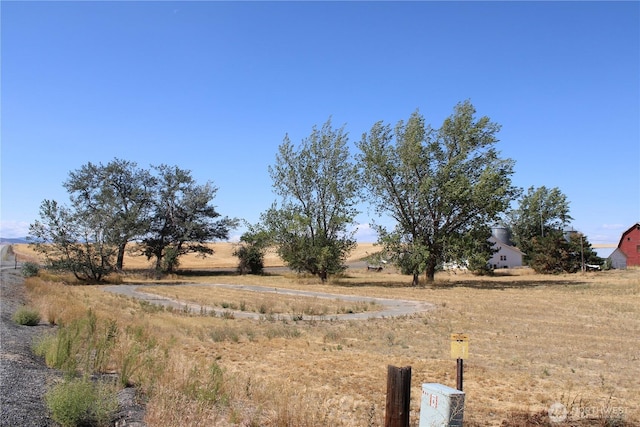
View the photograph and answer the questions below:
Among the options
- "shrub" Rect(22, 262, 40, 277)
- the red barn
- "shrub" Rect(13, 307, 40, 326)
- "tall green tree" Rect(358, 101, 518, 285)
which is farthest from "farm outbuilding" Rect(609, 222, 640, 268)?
"shrub" Rect(13, 307, 40, 326)

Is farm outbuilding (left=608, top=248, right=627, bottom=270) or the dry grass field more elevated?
farm outbuilding (left=608, top=248, right=627, bottom=270)

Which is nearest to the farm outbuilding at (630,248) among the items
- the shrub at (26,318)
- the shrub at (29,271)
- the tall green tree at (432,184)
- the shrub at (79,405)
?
the tall green tree at (432,184)

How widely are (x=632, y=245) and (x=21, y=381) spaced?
79.8m

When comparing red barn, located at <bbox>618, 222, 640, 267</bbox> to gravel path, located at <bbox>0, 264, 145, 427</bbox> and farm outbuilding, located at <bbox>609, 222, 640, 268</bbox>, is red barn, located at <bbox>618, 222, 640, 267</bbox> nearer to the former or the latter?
farm outbuilding, located at <bbox>609, 222, 640, 268</bbox>

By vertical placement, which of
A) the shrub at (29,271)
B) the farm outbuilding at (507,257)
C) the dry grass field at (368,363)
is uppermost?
the farm outbuilding at (507,257)

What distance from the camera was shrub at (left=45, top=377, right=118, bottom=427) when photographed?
585 centimetres

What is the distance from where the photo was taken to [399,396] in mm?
4957

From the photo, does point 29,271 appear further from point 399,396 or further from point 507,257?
point 507,257

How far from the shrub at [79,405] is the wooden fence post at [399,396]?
3574 millimetres

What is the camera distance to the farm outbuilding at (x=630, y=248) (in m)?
69.4

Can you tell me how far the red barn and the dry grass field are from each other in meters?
57.2

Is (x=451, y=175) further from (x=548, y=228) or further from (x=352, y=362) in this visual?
(x=548, y=228)

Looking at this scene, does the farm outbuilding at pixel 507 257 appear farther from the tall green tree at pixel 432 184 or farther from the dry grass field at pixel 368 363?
the dry grass field at pixel 368 363

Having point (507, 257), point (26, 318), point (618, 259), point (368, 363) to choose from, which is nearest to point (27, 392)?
point (368, 363)
